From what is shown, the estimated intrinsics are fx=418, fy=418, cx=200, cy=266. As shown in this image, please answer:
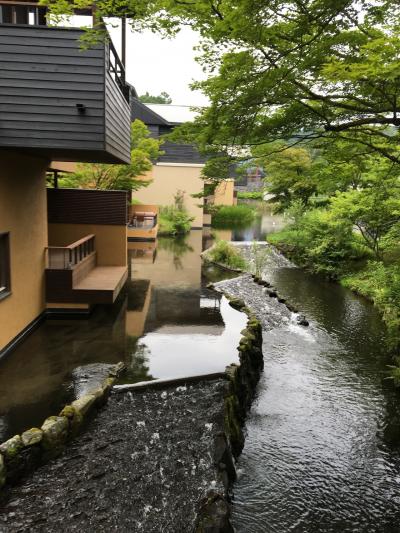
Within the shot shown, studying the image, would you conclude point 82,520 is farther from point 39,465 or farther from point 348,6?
point 348,6

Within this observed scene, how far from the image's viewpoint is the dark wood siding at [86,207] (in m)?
12.3

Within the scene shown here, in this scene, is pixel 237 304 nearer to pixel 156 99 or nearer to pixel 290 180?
pixel 290 180

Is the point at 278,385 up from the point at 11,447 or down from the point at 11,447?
down

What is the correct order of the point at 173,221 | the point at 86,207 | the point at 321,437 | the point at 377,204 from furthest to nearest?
the point at 173,221, the point at 86,207, the point at 377,204, the point at 321,437

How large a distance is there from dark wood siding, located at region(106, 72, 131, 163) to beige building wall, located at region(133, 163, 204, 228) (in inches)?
769

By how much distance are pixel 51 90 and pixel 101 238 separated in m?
6.48

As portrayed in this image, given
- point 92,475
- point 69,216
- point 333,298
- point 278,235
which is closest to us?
point 92,475

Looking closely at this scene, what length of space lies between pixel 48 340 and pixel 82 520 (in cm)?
457

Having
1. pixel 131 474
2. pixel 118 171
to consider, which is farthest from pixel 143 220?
pixel 131 474

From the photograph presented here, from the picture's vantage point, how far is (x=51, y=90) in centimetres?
683

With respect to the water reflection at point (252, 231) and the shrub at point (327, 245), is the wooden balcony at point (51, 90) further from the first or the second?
the water reflection at point (252, 231)

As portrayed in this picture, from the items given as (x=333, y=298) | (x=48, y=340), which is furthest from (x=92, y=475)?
(x=333, y=298)

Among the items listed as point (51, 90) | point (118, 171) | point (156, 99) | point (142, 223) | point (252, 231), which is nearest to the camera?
point (51, 90)

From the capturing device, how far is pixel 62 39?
677 cm
